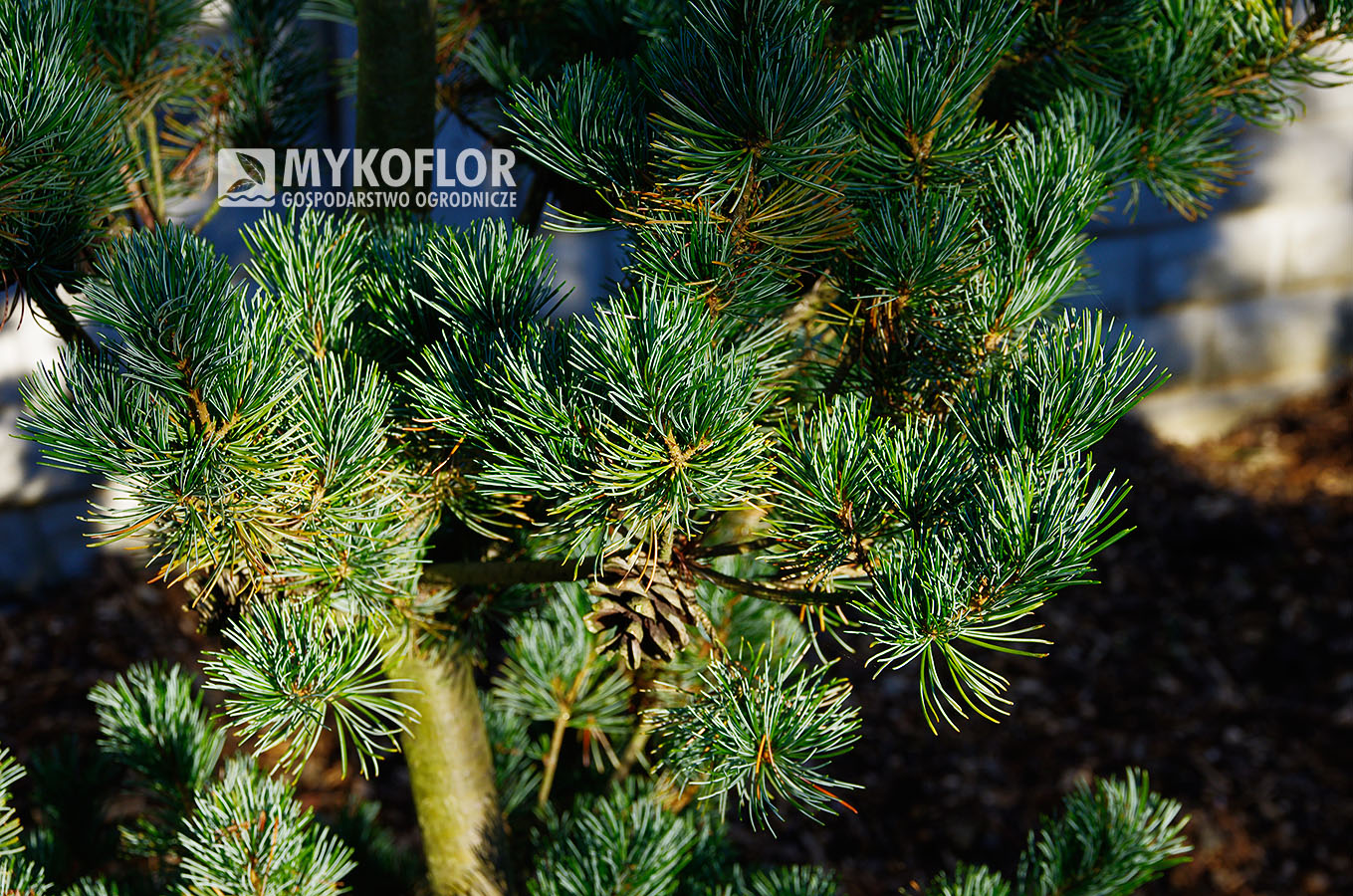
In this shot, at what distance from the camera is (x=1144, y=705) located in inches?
110

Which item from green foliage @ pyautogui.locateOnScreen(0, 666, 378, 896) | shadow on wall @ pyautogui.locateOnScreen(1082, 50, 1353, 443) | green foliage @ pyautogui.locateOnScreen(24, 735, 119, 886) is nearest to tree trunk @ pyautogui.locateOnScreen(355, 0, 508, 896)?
green foliage @ pyautogui.locateOnScreen(0, 666, 378, 896)

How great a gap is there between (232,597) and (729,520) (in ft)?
1.60

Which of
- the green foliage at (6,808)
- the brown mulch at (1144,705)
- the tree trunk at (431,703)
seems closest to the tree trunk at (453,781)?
the tree trunk at (431,703)

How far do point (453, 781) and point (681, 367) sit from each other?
28.5 inches

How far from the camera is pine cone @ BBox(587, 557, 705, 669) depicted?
2.97 ft

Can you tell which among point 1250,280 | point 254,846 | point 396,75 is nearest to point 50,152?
point 396,75

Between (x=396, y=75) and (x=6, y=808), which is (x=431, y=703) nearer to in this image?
(x=6, y=808)

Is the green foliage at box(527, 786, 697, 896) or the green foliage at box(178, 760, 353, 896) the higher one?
the green foliage at box(178, 760, 353, 896)

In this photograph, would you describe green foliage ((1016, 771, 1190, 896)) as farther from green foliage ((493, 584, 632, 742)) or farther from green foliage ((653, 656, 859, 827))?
green foliage ((493, 584, 632, 742))

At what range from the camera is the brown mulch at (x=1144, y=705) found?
2.41 metres

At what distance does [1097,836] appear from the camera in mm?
1286

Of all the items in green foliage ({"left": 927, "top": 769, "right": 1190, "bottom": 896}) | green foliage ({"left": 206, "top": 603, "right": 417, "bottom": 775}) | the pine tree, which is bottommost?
green foliage ({"left": 927, "top": 769, "right": 1190, "bottom": 896})

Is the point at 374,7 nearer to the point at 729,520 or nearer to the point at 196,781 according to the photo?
the point at 729,520

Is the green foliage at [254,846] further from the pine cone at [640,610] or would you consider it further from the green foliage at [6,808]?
the pine cone at [640,610]
